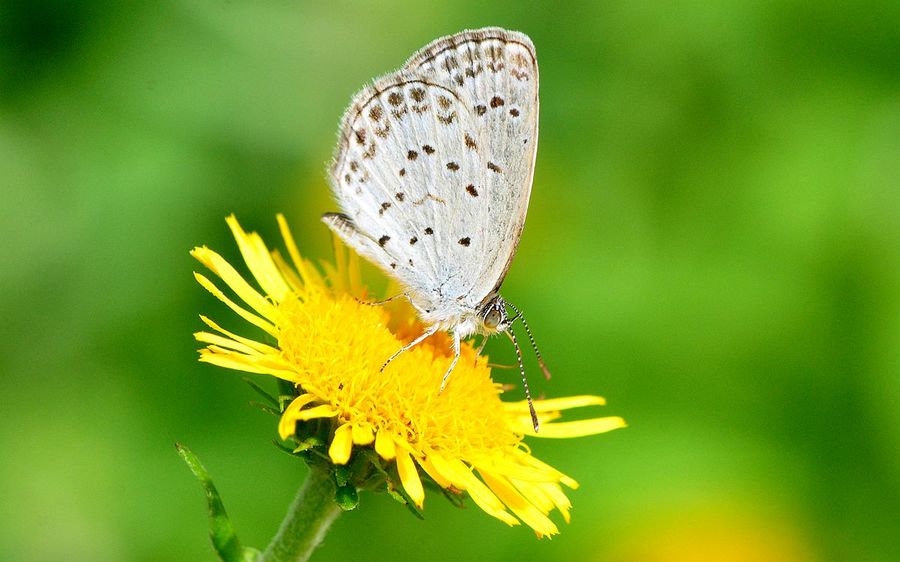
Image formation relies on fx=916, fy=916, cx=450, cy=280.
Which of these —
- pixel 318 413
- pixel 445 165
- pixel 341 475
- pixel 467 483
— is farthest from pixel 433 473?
pixel 445 165

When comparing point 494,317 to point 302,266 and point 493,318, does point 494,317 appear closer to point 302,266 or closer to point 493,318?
point 493,318

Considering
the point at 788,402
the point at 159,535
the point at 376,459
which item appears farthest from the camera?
the point at 788,402

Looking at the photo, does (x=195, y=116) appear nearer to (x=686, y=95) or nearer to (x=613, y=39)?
(x=613, y=39)

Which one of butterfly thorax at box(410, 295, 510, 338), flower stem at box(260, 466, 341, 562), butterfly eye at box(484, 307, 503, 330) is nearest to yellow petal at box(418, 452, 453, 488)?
flower stem at box(260, 466, 341, 562)

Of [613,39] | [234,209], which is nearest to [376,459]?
[234,209]

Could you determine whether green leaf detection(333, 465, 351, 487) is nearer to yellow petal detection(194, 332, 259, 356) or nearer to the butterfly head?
yellow petal detection(194, 332, 259, 356)
